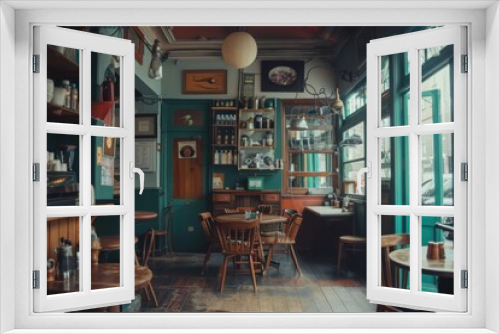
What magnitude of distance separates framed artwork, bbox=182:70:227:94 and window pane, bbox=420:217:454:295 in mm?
5127

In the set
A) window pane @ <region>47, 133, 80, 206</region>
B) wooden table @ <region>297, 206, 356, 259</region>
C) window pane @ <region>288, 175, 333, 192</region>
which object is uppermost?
window pane @ <region>47, 133, 80, 206</region>

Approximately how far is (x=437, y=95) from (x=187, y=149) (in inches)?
205

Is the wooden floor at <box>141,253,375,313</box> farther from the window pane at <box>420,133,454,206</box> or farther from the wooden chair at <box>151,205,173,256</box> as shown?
the window pane at <box>420,133,454,206</box>

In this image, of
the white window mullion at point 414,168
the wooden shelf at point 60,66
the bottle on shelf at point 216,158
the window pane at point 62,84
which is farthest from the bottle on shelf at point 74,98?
the bottle on shelf at point 216,158

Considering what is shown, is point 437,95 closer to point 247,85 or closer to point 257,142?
point 257,142

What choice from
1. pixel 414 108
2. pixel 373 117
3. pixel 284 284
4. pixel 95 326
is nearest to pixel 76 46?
pixel 95 326

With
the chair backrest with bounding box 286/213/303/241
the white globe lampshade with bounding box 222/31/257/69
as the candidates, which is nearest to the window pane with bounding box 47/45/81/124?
the white globe lampshade with bounding box 222/31/257/69

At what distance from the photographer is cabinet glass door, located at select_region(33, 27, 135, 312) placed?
2229 mm

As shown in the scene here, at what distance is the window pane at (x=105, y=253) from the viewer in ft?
9.29

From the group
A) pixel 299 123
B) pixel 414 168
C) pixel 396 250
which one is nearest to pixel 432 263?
pixel 396 250

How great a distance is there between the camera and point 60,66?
11.3 ft

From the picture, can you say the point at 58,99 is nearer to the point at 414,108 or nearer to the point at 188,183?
the point at 414,108

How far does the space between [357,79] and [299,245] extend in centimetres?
324

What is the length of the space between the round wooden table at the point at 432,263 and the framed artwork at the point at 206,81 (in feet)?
19.5
